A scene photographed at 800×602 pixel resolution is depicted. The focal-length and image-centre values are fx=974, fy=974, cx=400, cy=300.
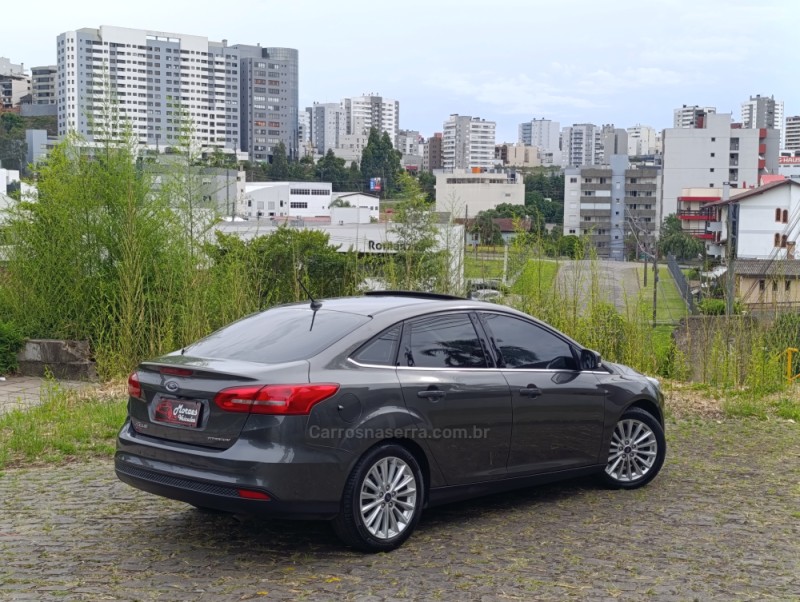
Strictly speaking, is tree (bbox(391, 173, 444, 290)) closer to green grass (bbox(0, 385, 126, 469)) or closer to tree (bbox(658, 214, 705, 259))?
green grass (bbox(0, 385, 126, 469))

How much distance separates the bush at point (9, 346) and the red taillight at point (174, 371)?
8.32 m

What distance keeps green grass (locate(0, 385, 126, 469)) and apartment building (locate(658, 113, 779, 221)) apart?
109 meters

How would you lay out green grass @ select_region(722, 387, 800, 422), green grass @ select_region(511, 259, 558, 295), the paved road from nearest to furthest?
green grass @ select_region(722, 387, 800, 422) < the paved road < green grass @ select_region(511, 259, 558, 295)

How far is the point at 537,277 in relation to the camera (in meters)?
13.7

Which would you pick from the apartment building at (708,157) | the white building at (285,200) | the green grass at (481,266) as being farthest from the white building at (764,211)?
the green grass at (481,266)

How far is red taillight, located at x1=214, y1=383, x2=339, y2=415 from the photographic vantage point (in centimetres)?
556

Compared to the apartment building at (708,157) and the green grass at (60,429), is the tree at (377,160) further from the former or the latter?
the green grass at (60,429)

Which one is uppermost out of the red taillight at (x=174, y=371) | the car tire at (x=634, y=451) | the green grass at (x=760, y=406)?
the red taillight at (x=174, y=371)

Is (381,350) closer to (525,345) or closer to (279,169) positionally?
(525,345)

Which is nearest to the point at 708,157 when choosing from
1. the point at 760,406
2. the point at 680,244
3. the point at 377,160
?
the point at 680,244

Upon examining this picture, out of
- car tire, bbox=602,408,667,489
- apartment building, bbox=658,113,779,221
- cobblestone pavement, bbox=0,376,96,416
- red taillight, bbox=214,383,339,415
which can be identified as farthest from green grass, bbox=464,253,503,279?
apartment building, bbox=658,113,779,221

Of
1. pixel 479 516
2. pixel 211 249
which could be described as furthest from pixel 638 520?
pixel 211 249

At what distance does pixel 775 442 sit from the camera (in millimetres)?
9812

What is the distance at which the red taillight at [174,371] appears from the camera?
5930 millimetres
